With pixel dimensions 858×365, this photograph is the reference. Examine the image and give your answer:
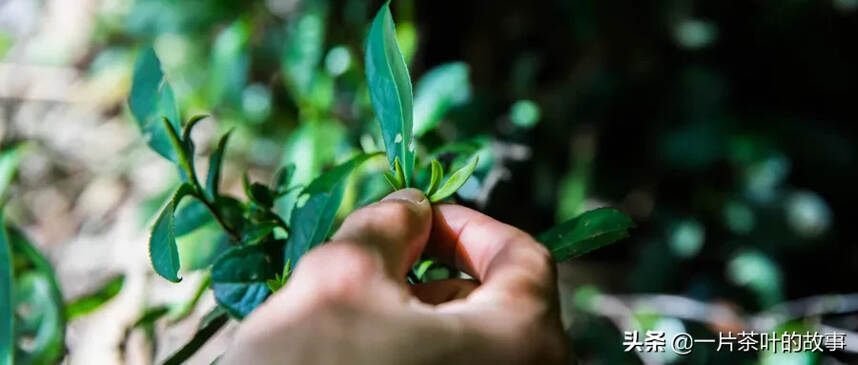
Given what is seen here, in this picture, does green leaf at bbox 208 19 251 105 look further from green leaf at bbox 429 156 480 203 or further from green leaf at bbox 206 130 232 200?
green leaf at bbox 429 156 480 203

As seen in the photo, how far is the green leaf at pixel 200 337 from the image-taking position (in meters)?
0.73

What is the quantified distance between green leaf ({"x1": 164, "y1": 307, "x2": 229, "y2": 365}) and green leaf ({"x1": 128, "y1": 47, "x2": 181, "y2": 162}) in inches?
5.7

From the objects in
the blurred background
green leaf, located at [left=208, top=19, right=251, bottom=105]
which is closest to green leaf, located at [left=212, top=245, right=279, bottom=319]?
the blurred background

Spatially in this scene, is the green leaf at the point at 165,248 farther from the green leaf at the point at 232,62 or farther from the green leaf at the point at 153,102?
the green leaf at the point at 232,62

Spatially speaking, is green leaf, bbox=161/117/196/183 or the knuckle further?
green leaf, bbox=161/117/196/183

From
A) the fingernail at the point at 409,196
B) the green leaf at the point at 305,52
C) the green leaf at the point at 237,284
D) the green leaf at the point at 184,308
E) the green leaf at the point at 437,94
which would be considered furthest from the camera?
the green leaf at the point at 305,52

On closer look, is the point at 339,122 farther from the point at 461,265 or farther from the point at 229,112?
the point at 461,265

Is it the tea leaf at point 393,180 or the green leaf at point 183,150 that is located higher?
the green leaf at point 183,150

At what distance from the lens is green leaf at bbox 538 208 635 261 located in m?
0.65

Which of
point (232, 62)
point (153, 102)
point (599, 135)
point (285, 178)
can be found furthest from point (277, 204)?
point (599, 135)

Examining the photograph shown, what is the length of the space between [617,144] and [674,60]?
23 cm

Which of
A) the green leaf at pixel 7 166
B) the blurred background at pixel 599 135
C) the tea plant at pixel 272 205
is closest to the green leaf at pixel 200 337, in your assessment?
the tea plant at pixel 272 205

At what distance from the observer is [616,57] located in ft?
5.79

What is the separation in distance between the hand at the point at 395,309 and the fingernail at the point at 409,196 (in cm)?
2
